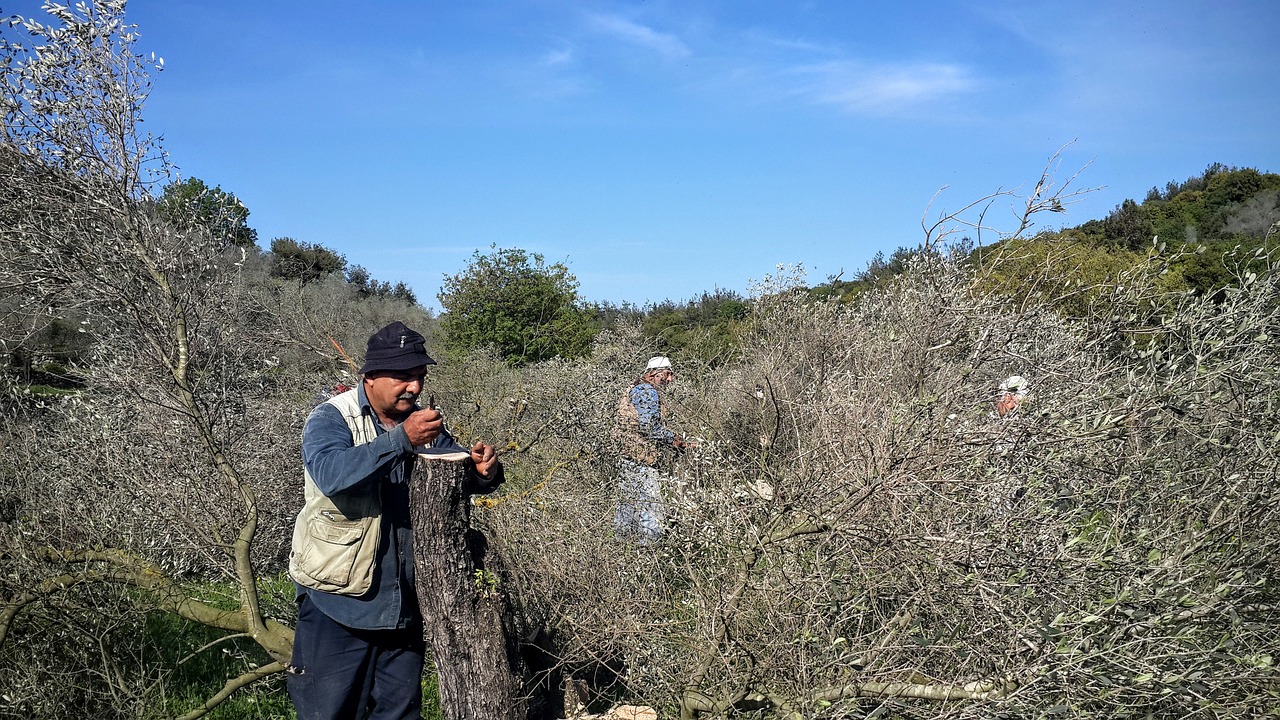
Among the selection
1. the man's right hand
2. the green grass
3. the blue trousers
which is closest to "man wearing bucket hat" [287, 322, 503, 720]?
the man's right hand

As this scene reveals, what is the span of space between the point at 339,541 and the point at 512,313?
1271cm

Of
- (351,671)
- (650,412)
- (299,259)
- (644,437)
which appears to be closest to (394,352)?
(351,671)

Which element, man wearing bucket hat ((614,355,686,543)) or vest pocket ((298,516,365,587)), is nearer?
vest pocket ((298,516,365,587))

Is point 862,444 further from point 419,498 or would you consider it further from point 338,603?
point 338,603

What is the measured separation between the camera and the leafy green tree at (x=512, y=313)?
1489 cm

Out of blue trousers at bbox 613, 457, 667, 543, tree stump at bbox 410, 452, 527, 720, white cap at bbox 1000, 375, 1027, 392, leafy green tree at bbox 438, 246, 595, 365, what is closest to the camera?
tree stump at bbox 410, 452, 527, 720

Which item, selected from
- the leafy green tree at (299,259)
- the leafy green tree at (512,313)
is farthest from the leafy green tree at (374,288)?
the leafy green tree at (512,313)

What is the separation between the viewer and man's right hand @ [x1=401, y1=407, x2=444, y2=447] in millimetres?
2684

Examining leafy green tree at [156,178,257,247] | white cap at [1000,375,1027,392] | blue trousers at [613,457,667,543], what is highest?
leafy green tree at [156,178,257,247]

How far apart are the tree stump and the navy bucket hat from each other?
37 cm

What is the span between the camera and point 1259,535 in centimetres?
301

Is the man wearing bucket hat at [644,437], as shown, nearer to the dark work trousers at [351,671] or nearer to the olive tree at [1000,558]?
the olive tree at [1000,558]

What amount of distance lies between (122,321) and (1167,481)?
173 inches

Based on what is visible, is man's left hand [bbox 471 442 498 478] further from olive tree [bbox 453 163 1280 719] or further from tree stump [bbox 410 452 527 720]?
olive tree [bbox 453 163 1280 719]
